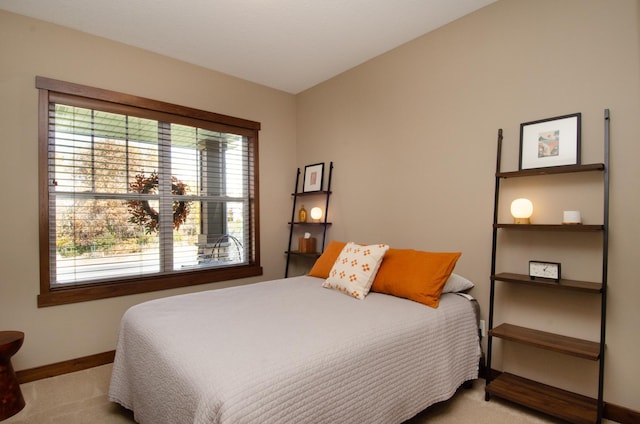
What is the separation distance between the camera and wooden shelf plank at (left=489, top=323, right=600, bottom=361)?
181 cm

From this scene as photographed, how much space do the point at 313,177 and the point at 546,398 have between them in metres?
2.82

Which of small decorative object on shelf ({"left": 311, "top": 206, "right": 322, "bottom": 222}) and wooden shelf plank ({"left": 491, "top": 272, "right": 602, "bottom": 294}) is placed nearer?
wooden shelf plank ({"left": 491, "top": 272, "right": 602, "bottom": 294})

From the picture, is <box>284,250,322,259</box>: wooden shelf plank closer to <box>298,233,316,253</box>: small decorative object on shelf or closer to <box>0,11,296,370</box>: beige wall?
<box>298,233,316,253</box>: small decorative object on shelf

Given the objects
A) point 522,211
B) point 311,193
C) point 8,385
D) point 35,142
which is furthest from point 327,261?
point 35,142

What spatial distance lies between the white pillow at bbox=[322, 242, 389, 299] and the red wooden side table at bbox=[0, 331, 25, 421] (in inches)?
81.2

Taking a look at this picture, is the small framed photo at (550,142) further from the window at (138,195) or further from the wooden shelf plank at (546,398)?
the window at (138,195)

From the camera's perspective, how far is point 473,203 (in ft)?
8.28

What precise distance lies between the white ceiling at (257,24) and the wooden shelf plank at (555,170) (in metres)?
1.28

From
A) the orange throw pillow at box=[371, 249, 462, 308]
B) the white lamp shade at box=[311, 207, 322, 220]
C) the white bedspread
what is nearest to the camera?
the white bedspread

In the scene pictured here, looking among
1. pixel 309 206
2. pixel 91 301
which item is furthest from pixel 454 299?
pixel 91 301

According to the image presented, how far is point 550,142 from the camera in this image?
213 centimetres

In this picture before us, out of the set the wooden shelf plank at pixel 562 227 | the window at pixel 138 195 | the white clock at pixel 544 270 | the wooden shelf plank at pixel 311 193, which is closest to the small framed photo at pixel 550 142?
the wooden shelf plank at pixel 562 227

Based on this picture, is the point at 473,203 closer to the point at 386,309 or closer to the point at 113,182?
the point at 386,309

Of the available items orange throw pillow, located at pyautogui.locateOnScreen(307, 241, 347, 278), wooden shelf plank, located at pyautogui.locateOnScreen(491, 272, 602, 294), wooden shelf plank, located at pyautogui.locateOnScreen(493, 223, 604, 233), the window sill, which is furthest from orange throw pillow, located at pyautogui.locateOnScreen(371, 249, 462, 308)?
the window sill
